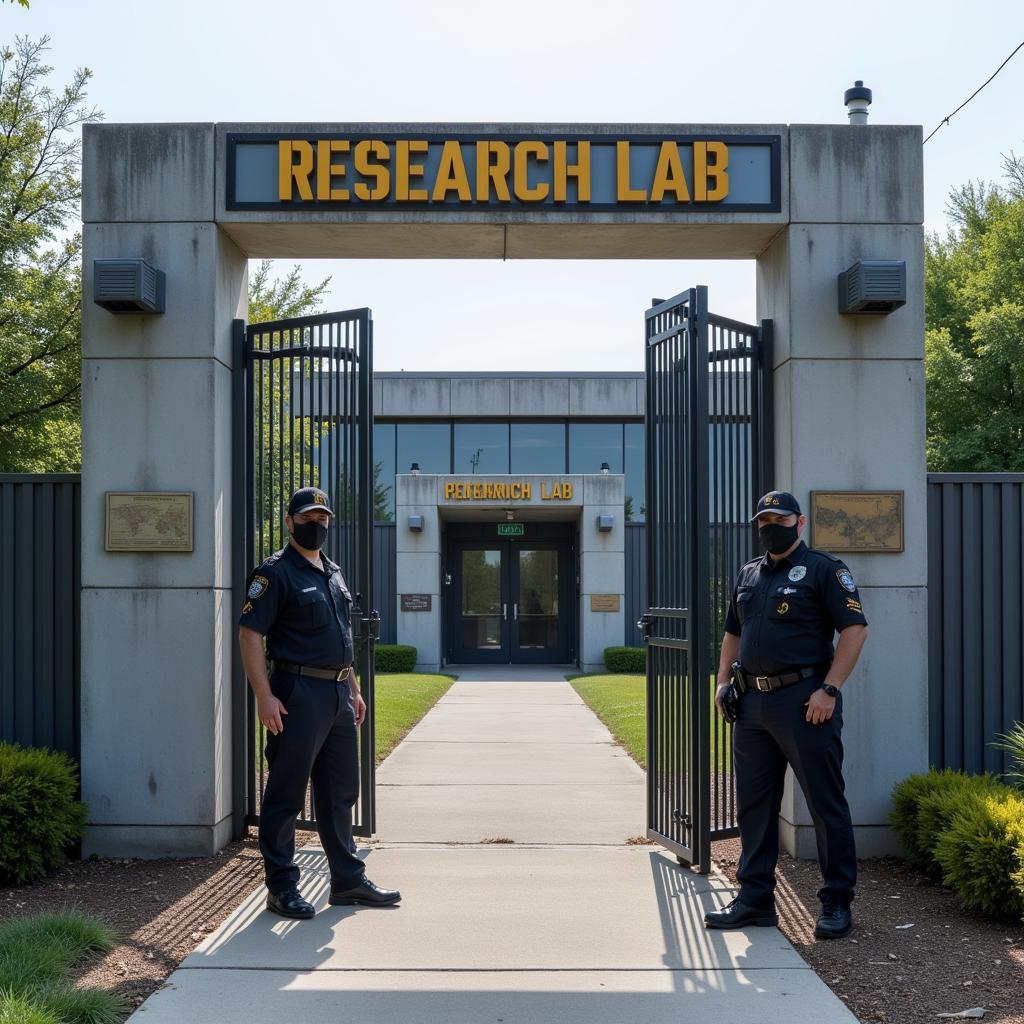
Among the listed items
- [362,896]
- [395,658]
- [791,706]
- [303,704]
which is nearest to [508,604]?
[395,658]

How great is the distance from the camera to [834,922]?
19.6ft

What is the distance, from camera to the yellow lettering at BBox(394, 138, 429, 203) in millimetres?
7973

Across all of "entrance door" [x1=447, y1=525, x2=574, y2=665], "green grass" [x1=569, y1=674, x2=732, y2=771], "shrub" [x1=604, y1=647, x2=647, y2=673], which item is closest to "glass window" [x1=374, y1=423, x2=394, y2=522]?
"entrance door" [x1=447, y1=525, x2=574, y2=665]

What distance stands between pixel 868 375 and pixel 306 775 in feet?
14.3

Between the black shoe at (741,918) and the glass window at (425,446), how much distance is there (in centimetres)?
2641

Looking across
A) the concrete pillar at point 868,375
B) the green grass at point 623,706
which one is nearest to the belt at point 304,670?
the concrete pillar at point 868,375

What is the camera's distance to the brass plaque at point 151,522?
777cm

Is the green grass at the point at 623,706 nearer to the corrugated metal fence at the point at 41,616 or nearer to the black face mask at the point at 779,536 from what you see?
the black face mask at the point at 779,536

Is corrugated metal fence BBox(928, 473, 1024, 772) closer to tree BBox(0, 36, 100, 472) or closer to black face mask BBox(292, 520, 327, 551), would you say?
black face mask BBox(292, 520, 327, 551)

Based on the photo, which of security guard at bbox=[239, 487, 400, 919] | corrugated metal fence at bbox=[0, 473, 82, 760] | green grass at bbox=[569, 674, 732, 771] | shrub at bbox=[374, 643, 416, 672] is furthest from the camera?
shrub at bbox=[374, 643, 416, 672]

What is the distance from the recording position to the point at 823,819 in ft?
19.9

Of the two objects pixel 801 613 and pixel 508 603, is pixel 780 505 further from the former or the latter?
pixel 508 603

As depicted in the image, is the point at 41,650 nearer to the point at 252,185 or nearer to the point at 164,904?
the point at 164,904

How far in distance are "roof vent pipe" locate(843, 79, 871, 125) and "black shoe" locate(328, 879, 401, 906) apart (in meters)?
5.64
